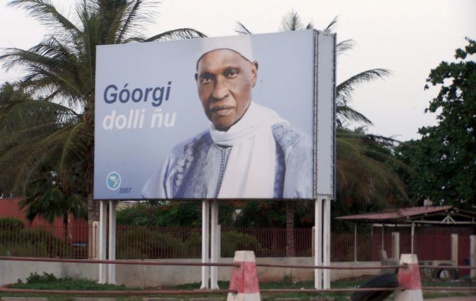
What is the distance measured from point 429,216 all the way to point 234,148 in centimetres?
1405

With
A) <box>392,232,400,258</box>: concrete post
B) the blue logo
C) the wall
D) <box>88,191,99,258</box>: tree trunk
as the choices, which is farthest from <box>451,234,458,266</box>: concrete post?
the blue logo

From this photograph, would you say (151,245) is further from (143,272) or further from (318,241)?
(318,241)

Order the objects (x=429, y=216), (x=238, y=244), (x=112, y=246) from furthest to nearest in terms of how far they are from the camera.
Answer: (x=429, y=216) < (x=238, y=244) < (x=112, y=246)

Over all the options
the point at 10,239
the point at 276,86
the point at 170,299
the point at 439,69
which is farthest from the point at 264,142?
the point at 439,69

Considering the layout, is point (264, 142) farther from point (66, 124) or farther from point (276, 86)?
point (66, 124)

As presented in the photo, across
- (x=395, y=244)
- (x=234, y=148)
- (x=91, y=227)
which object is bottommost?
(x=395, y=244)

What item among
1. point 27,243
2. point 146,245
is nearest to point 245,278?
point 27,243

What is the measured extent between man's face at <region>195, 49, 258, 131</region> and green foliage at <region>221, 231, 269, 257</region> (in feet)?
27.5

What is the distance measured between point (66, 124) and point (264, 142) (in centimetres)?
812

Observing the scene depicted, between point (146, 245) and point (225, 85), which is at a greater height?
point (225, 85)

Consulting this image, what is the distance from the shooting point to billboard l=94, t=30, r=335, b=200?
2203 centimetres

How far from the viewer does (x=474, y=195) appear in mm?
31562

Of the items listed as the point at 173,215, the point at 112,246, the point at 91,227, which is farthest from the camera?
the point at 173,215

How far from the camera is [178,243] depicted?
1137 inches
